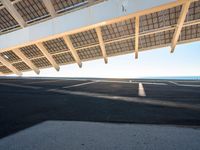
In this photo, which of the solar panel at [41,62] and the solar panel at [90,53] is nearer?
the solar panel at [90,53]

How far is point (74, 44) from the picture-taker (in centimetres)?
2392

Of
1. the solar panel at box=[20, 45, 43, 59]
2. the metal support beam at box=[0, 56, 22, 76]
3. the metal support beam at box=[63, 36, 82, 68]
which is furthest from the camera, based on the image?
the metal support beam at box=[0, 56, 22, 76]

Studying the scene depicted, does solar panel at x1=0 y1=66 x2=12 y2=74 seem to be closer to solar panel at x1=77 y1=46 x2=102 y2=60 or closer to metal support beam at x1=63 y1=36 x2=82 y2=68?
metal support beam at x1=63 y1=36 x2=82 y2=68

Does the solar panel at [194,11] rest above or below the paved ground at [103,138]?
above

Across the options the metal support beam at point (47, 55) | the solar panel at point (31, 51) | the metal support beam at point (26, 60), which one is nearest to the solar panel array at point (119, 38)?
the solar panel at point (31, 51)

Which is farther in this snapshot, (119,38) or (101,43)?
(101,43)

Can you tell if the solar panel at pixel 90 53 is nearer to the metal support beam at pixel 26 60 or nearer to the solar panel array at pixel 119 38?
the solar panel array at pixel 119 38

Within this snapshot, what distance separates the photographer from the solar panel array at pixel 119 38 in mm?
18578

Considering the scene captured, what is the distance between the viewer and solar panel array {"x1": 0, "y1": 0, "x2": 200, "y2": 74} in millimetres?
18578

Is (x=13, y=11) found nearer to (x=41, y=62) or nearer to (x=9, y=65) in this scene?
(x=41, y=62)

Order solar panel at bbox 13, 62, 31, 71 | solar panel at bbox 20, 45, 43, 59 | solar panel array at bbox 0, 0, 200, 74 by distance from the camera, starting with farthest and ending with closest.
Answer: solar panel at bbox 13, 62, 31, 71 → solar panel at bbox 20, 45, 43, 59 → solar panel array at bbox 0, 0, 200, 74

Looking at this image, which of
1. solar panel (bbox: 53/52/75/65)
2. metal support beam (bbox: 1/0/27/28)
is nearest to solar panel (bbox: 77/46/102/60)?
solar panel (bbox: 53/52/75/65)

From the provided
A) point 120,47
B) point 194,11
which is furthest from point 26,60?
point 194,11

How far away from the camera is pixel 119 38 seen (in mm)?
21719
